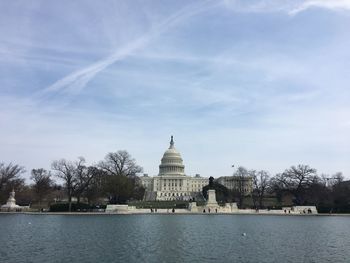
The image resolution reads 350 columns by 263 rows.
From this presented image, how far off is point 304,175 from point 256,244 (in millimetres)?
67952

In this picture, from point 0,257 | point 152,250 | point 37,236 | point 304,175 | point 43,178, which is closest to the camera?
point 0,257

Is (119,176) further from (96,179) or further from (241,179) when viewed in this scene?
(241,179)

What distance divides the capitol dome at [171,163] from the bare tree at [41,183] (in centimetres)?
6972

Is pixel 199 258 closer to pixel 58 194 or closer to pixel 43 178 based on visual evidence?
pixel 43 178

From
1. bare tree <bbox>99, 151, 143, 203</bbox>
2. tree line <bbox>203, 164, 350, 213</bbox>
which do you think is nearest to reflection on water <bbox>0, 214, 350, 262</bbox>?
bare tree <bbox>99, 151, 143, 203</bbox>

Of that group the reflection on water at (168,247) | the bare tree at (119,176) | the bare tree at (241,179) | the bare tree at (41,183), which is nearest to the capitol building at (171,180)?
the bare tree at (241,179)

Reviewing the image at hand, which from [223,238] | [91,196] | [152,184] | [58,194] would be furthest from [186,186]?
[223,238]

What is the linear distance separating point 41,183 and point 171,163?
Answer: 78.9 m

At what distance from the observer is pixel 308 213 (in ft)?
250

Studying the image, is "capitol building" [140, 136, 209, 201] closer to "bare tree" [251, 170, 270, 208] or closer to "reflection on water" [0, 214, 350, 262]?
"bare tree" [251, 170, 270, 208]

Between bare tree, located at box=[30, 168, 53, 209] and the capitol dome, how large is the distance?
229ft

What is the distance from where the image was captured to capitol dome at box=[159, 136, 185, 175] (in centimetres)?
16875

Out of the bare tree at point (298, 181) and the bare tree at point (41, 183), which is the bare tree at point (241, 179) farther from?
the bare tree at point (41, 183)

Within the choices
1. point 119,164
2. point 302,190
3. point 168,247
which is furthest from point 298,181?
point 168,247
